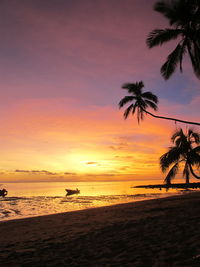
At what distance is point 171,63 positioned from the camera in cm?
1425

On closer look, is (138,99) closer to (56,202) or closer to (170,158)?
(170,158)

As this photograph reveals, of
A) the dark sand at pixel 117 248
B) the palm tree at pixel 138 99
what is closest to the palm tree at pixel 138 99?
the palm tree at pixel 138 99

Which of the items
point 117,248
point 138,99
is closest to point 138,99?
point 138,99

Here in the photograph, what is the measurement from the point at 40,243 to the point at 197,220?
6.68 m

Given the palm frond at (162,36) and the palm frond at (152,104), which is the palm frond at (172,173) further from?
the palm frond at (162,36)

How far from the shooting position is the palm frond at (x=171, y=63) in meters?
14.1

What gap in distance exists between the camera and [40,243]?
365 inches

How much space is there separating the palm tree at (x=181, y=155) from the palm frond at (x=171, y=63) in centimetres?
785

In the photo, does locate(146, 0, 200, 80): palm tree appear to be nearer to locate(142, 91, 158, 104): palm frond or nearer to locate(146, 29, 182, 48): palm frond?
locate(146, 29, 182, 48): palm frond

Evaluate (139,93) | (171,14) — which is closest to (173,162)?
(139,93)

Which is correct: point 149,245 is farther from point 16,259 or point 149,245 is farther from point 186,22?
point 186,22

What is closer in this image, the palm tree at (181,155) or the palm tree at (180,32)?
the palm tree at (180,32)

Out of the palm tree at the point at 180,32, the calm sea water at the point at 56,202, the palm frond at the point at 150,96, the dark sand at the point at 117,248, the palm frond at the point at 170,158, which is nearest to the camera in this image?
the dark sand at the point at 117,248

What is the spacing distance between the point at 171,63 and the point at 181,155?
936 centimetres
